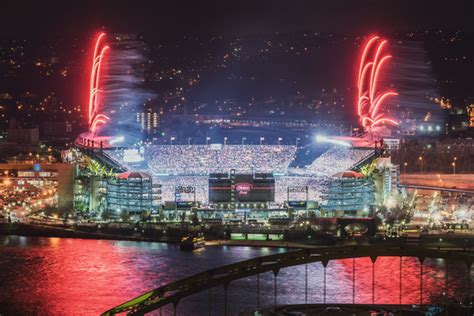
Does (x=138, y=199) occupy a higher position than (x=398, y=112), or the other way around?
(x=398, y=112)

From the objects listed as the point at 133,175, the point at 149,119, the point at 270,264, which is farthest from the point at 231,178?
the point at 149,119

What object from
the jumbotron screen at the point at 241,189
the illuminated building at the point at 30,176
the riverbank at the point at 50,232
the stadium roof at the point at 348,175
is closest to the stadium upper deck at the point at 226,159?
the stadium roof at the point at 348,175

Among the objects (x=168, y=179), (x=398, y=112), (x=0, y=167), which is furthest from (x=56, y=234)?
(x=398, y=112)

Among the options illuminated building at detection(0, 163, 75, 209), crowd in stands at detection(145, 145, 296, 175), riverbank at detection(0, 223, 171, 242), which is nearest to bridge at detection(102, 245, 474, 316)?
riverbank at detection(0, 223, 171, 242)

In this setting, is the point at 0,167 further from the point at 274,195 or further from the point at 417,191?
the point at 417,191

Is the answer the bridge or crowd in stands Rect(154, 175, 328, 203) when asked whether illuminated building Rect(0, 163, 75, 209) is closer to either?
crowd in stands Rect(154, 175, 328, 203)

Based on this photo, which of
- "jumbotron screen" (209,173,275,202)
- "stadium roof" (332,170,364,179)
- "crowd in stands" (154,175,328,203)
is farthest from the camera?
"crowd in stands" (154,175,328,203)
